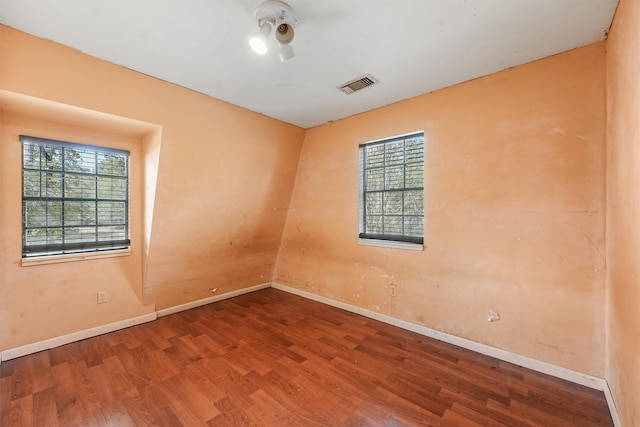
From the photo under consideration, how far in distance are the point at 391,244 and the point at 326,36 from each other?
2.18m

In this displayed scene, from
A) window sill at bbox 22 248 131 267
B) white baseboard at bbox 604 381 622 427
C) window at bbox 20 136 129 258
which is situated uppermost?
window at bbox 20 136 129 258

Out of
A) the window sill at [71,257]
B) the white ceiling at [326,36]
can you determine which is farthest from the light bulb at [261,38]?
the window sill at [71,257]

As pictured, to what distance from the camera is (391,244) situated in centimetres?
308

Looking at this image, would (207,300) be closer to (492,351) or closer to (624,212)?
(492,351)

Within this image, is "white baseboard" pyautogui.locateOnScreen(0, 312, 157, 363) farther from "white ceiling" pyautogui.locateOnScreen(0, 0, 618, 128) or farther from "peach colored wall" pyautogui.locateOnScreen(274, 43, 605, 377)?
"peach colored wall" pyautogui.locateOnScreen(274, 43, 605, 377)

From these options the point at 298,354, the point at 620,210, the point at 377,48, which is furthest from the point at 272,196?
the point at 620,210

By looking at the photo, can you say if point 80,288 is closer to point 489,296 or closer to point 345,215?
point 345,215

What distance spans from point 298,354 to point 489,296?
184 centimetres

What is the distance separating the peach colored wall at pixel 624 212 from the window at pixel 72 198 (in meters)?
4.15

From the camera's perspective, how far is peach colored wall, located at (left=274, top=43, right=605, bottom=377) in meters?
1.98

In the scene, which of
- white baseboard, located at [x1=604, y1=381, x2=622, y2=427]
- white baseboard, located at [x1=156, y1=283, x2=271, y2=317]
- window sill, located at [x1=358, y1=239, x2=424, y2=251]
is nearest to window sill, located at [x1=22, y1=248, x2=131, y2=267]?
white baseboard, located at [x1=156, y1=283, x2=271, y2=317]

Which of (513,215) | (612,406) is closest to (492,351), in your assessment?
(612,406)

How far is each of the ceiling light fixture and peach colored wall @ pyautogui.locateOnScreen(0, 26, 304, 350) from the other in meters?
1.29

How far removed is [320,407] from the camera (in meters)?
1.80
